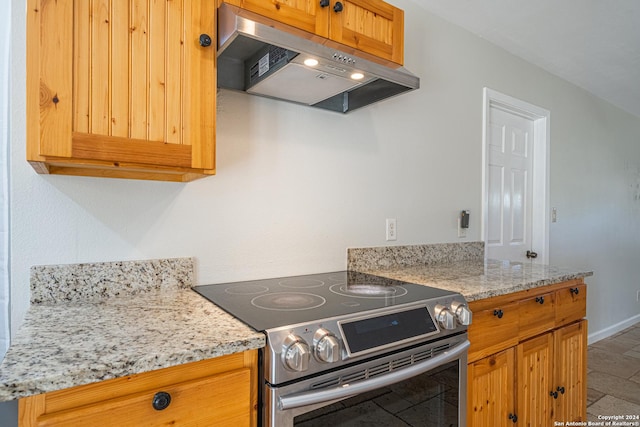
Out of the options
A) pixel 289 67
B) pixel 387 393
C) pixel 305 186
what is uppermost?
pixel 289 67

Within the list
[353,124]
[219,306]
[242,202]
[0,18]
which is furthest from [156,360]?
[353,124]

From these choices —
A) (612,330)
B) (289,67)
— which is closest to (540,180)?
(612,330)

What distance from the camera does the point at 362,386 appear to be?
1.00 meters

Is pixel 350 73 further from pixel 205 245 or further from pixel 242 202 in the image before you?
pixel 205 245

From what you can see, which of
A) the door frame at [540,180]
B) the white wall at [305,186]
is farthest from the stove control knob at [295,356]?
the door frame at [540,180]

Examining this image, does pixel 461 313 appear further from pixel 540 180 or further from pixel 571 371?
pixel 540 180

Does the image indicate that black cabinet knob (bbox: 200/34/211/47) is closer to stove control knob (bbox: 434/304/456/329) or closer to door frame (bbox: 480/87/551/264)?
stove control knob (bbox: 434/304/456/329)

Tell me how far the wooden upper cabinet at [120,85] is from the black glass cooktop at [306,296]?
0.45 m

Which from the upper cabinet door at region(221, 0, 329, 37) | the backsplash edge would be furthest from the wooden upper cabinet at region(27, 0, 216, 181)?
the backsplash edge

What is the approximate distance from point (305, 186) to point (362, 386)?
0.97m

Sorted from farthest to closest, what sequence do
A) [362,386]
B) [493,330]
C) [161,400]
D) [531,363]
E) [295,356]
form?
[531,363], [493,330], [362,386], [295,356], [161,400]

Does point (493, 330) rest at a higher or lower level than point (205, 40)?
lower

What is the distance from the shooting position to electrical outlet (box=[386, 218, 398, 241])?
2.04m

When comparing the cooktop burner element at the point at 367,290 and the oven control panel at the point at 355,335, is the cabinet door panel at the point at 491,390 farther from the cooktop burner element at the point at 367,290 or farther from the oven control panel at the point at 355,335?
the cooktop burner element at the point at 367,290
